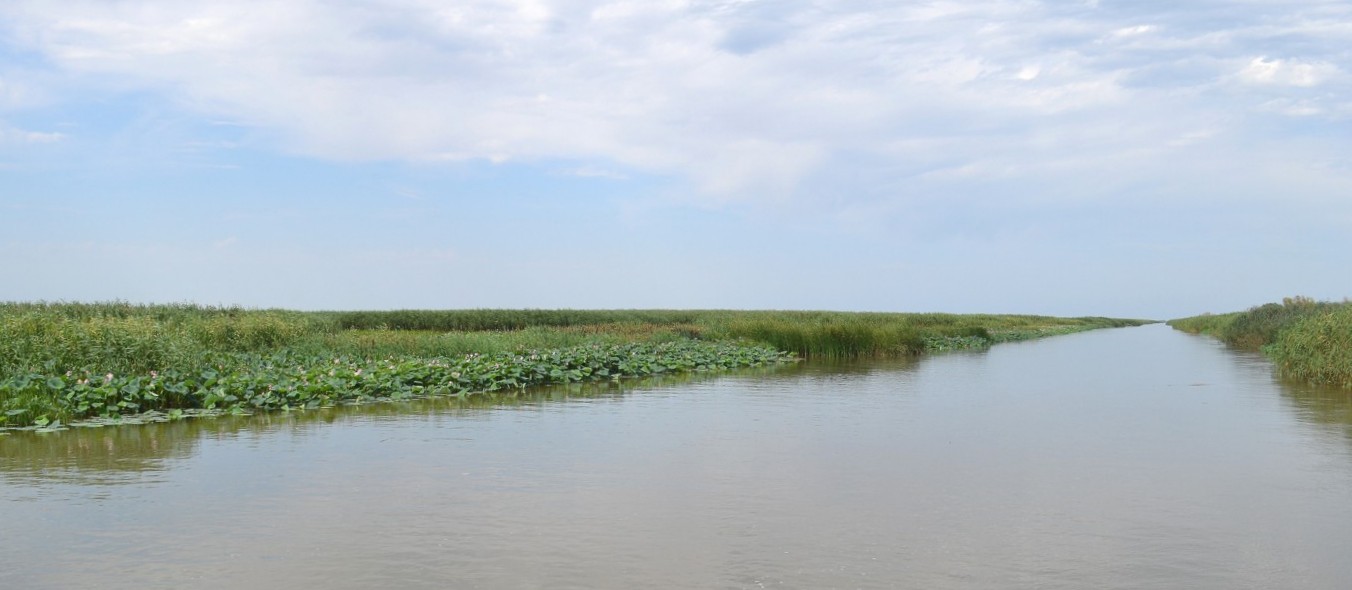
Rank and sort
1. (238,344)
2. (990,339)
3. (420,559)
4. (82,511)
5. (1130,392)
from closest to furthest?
(420,559)
(82,511)
(1130,392)
(238,344)
(990,339)

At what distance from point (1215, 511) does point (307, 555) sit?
6.07 metres

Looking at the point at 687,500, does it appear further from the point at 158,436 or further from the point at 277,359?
the point at 277,359

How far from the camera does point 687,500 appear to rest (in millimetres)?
7418

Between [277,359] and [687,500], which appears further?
[277,359]

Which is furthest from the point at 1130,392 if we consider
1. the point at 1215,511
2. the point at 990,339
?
the point at 990,339

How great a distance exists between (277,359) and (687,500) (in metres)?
11.8

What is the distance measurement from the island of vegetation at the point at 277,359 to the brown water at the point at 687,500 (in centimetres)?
117

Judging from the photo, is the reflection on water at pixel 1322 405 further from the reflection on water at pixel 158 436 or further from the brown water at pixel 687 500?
the reflection on water at pixel 158 436

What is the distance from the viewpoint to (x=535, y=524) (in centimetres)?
658

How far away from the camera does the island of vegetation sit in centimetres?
1241

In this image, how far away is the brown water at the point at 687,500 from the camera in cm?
557

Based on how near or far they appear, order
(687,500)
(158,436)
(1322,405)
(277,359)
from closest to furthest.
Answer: (687,500) < (158,436) < (1322,405) < (277,359)

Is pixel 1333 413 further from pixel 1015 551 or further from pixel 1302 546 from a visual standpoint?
pixel 1015 551

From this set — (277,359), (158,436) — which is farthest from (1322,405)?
(277,359)
